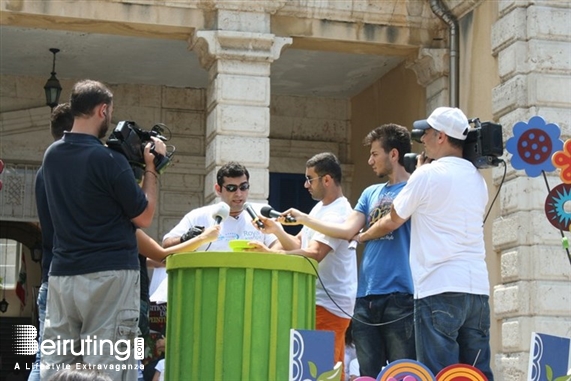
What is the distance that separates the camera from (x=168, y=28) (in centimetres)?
1135

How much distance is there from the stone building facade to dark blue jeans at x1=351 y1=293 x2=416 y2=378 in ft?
11.9

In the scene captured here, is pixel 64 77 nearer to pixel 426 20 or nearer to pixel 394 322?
pixel 426 20

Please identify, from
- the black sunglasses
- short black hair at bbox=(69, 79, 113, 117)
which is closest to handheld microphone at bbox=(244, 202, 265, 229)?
the black sunglasses

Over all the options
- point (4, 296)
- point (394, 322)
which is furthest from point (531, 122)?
point (4, 296)

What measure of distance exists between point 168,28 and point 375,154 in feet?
17.0

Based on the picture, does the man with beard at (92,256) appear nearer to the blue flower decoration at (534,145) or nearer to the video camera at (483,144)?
the video camera at (483,144)

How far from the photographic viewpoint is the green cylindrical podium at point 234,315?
5.39 m

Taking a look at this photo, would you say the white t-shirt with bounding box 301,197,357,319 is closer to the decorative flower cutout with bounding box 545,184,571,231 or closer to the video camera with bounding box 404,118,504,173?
the video camera with bounding box 404,118,504,173

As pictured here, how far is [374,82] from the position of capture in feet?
46.6

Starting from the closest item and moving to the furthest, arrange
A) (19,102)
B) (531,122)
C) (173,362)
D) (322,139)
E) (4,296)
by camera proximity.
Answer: (173,362) < (531,122) < (19,102) < (322,139) < (4,296)

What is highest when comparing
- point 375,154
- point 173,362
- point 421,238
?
point 375,154

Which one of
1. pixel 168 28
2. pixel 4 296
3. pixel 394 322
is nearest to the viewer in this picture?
pixel 394 322

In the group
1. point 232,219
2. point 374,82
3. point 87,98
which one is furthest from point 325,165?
point 374,82

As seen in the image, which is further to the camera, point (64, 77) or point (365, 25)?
point (64, 77)
